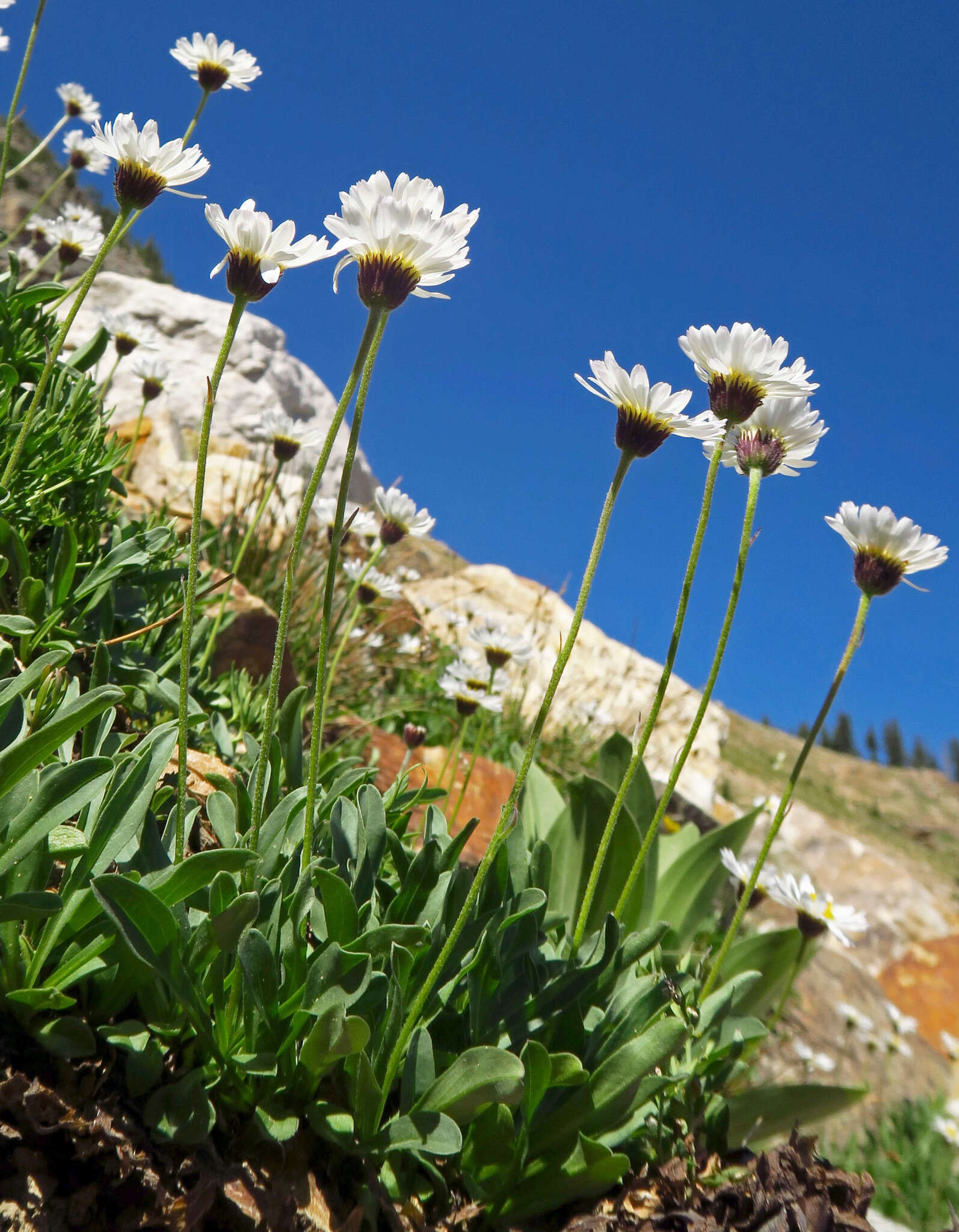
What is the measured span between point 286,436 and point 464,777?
5.78 ft

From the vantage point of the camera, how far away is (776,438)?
154 centimetres

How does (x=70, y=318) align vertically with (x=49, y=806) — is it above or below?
above

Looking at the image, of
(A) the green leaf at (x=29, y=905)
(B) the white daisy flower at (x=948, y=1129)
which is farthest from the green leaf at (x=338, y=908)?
(B) the white daisy flower at (x=948, y=1129)

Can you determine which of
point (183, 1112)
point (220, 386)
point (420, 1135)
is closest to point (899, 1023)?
point (420, 1135)

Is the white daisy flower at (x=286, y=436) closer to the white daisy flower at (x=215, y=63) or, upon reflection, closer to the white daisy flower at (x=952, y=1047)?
the white daisy flower at (x=215, y=63)

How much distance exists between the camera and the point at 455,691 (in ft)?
8.66

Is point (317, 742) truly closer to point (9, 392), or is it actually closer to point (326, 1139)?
point (326, 1139)

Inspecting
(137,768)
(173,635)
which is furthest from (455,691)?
(137,768)

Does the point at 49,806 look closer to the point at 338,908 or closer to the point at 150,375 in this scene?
the point at 338,908

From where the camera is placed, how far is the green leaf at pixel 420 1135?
126 cm

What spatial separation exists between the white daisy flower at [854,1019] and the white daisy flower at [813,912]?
327cm

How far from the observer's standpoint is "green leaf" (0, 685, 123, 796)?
3.99ft

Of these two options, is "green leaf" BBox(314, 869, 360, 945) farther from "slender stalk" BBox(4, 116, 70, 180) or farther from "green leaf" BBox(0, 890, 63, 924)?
"slender stalk" BBox(4, 116, 70, 180)

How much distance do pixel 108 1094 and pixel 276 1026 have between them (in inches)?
9.6
